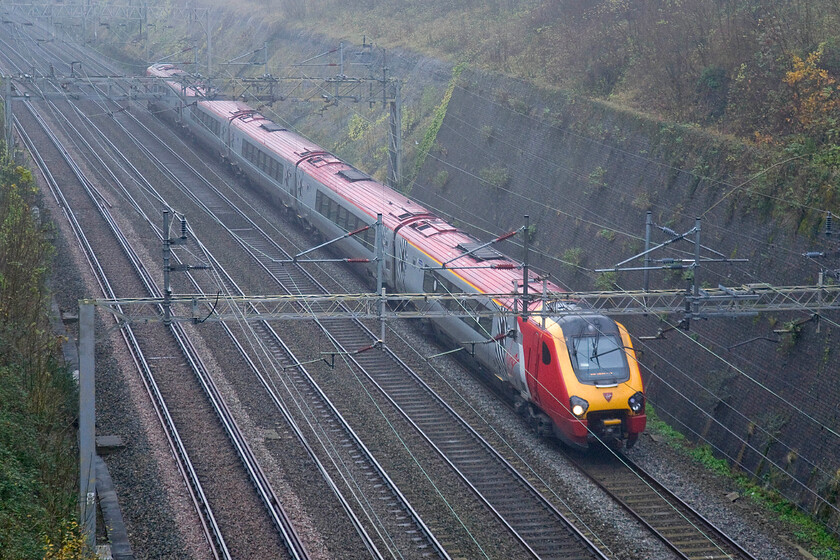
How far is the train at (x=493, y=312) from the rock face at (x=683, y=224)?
95.3 inches

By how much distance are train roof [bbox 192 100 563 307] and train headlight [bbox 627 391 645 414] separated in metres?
2.78

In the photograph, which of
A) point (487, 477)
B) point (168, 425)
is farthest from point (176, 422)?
point (487, 477)

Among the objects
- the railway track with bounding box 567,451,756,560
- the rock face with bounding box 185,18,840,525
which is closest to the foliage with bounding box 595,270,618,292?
the rock face with bounding box 185,18,840,525

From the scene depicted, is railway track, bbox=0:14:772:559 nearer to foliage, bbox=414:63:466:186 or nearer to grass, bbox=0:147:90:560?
grass, bbox=0:147:90:560

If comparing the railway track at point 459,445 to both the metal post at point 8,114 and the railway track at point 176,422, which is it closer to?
the railway track at point 176,422

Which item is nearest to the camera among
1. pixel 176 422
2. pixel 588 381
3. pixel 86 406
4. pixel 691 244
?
pixel 86 406

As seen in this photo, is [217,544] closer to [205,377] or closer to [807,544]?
[205,377]

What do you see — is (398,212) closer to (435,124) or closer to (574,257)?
(574,257)

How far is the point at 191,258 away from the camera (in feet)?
104

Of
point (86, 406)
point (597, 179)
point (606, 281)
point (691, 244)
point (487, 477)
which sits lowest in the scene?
point (487, 477)

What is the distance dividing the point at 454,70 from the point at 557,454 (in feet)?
69.6

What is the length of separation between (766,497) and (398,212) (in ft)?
42.5

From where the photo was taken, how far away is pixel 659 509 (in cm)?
1781

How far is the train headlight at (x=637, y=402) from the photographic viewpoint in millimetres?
19188
